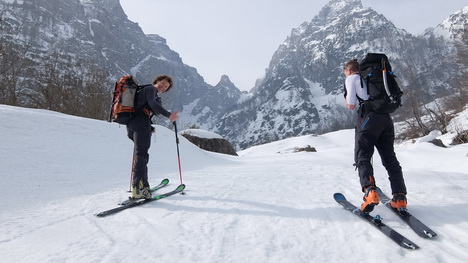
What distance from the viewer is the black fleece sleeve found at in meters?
4.15

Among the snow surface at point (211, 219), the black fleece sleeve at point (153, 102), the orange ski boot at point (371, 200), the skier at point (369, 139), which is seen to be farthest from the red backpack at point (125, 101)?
the orange ski boot at point (371, 200)

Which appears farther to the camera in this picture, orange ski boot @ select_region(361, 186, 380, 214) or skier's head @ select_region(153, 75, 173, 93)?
skier's head @ select_region(153, 75, 173, 93)

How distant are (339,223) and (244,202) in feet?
4.62

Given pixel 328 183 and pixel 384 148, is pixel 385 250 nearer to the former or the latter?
pixel 384 148

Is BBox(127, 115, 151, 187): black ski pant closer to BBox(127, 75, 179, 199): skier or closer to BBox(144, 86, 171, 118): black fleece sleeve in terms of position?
BBox(127, 75, 179, 199): skier

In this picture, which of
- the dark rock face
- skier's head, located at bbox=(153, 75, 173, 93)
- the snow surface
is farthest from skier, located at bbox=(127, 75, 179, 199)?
the dark rock face

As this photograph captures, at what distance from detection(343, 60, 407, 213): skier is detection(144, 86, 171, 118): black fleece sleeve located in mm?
2676

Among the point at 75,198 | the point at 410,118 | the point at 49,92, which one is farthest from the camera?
the point at 410,118

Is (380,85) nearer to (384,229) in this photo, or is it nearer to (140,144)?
(384,229)

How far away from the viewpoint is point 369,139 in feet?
11.5

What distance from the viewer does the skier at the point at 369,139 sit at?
3.35 metres

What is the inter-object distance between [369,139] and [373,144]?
98 millimetres

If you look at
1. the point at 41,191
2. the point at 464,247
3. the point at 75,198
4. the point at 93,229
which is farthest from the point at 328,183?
the point at 41,191

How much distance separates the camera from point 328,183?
17.1ft
